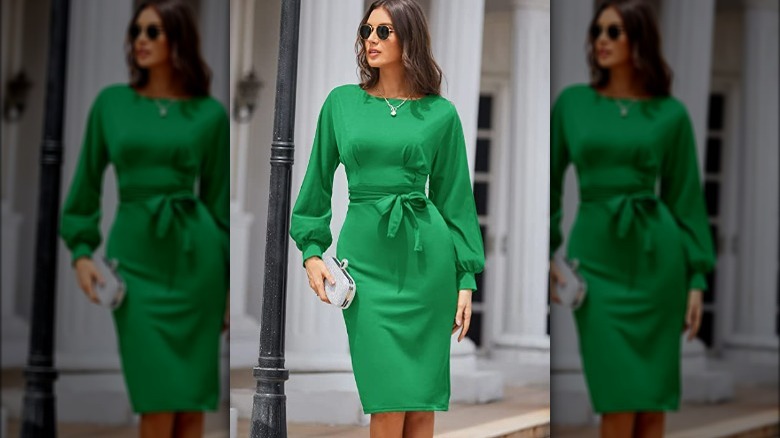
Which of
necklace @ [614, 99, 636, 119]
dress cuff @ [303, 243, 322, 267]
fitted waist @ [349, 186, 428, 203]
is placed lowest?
dress cuff @ [303, 243, 322, 267]

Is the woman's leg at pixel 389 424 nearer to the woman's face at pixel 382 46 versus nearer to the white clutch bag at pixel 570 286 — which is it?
the white clutch bag at pixel 570 286

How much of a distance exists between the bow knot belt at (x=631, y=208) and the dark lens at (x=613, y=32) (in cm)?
54

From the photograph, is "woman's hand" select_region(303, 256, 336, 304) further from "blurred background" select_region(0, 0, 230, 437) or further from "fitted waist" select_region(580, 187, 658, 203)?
"fitted waist" select_region(580, 187, 658, 203)

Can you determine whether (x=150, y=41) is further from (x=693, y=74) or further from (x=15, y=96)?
(x=693, y=74)

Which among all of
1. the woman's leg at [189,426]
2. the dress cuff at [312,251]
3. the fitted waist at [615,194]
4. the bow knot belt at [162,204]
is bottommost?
the woman's leg at [189,426]

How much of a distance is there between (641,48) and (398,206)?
115 centimetres

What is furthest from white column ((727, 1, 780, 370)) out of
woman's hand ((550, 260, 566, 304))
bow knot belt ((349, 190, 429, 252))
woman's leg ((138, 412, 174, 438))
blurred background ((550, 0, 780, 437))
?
woman's leg ((138, 412, 174, 438))

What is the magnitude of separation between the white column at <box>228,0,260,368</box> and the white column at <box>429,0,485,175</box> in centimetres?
61

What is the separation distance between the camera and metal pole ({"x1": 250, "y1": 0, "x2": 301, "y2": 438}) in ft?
10.9

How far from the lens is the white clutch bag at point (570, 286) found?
3.70 metres

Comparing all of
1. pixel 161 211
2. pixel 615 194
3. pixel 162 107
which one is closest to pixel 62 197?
pixel 161 211

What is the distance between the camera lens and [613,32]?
369 centimetres

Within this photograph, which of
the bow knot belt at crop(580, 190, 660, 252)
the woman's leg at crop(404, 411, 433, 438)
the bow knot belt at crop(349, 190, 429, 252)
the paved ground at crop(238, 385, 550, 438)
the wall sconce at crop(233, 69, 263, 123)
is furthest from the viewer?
the bow knot belt at crop(580, 190, 660, 252)

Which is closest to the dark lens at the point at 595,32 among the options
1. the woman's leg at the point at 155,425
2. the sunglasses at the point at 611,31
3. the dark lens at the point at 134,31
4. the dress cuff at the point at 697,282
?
the sunglasses at the point at 611,31
